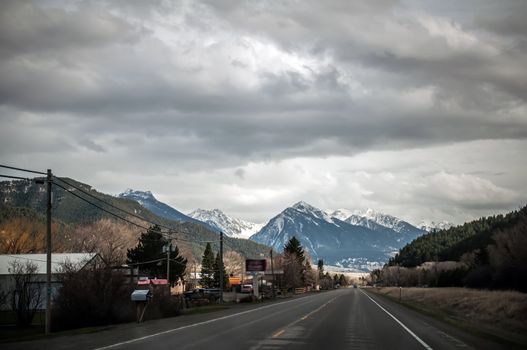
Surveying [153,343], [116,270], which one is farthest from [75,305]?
[153,343]

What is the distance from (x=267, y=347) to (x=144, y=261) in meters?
72.9

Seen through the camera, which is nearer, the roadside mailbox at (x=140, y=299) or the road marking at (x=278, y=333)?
the road marking at (x=278, y=333)

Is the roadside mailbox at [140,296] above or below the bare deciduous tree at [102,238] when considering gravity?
below

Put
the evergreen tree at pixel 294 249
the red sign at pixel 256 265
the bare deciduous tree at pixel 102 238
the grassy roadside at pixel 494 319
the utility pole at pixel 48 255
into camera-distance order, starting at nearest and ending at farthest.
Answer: the grassy roadside at pixel 494 319
the utility pole at pixel 48 255
the red sign at pixel 256 265
the bare deciduous tree at pixel 102 238
the evergreen tree at pixel 294 249

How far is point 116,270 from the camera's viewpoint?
124 feet

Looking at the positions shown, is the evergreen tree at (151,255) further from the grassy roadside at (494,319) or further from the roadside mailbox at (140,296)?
the roadside mailbox at (140,296)

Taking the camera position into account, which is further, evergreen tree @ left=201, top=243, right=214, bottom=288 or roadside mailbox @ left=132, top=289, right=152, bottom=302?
evergreen tree @ left=201, top=243, right=214, bottom=288

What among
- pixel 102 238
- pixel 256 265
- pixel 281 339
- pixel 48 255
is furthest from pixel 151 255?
pixel 281 339

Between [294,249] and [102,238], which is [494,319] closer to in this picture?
[102,238]

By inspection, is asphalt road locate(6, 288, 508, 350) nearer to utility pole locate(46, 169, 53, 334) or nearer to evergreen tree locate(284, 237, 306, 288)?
utility pole locate(46, 169, 53, 334)

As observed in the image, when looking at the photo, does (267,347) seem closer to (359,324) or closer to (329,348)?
(329,348)

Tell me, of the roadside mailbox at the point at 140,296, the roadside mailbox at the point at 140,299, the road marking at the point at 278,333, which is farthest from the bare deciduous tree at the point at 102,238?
the road marking at the point at 278,333

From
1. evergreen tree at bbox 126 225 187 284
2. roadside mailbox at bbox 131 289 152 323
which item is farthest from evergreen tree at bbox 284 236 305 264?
roadside mailbox at bbox 131 289 152 323

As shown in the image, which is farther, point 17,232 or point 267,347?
point 17,232
